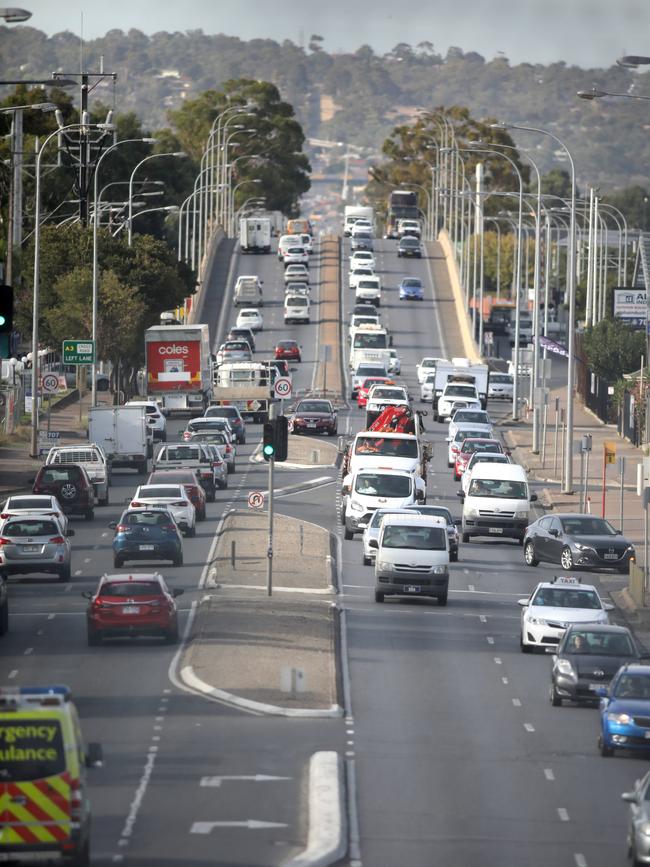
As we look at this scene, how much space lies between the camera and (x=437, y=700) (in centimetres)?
3100

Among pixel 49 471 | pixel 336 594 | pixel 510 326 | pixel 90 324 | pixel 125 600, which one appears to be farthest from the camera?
pixel 510 326

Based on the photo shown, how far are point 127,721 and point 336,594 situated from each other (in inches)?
548

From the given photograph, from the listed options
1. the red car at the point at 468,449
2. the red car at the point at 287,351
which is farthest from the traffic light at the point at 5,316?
the red car at the point at 287,351

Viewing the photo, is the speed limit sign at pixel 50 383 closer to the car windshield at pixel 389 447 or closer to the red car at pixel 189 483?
the red car at pixel 189 483

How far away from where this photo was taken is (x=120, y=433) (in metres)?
63.9

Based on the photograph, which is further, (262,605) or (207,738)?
(262,605)

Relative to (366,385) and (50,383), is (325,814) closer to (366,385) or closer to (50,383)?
(50,383)

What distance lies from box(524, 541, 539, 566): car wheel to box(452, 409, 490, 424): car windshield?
25.2 meters

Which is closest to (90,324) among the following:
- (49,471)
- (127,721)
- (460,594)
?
(49,471)

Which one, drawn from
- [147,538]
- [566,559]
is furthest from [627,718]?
[566,559]

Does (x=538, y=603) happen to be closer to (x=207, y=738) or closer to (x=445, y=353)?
(x=207, y=738)

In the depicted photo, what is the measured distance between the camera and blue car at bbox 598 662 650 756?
1038 inches

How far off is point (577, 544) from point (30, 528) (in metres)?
12.8

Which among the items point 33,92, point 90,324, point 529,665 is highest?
point 33,92
